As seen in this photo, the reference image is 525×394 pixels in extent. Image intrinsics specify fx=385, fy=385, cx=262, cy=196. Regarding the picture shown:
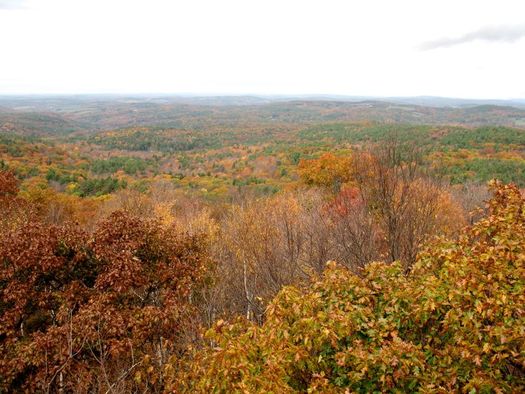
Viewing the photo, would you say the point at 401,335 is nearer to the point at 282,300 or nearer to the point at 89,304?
the point at 282,300

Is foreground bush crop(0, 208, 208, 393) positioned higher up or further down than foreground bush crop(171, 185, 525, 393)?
further down

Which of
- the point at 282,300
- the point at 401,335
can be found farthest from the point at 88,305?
the point at 401,335

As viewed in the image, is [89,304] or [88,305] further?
[89,304]

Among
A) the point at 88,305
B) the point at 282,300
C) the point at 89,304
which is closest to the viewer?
the point at 282,300

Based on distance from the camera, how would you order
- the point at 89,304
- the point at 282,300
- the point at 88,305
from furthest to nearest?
the point at 89,304, the point at 88,305, the point at 282,300

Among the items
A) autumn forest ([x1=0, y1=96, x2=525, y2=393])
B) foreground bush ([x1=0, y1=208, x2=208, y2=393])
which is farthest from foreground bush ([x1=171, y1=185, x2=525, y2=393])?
foreground bush ([x1=0, y1=208, x2=208, y2=393])

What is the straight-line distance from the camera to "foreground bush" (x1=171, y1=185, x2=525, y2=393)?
4844mm

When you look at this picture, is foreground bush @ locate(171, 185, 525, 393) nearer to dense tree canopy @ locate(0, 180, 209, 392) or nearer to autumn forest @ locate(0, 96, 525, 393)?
autumn forest @ locate(0, 96, 525, 393)

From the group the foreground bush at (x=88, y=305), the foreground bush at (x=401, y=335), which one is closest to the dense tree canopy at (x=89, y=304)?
the foreground bush at (x=88, y=305)

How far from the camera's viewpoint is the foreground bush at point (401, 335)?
4.84 m

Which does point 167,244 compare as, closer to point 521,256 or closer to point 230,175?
point 521,256

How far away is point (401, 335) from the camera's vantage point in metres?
6.13

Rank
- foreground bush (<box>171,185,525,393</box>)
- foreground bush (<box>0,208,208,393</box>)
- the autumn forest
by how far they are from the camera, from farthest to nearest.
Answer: foreground bush (<box>0,208,208,393</box>) → the autumn forest → foreground bush (<box>171,185,525,393</box>)


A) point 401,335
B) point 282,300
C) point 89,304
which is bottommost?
point 89,304
